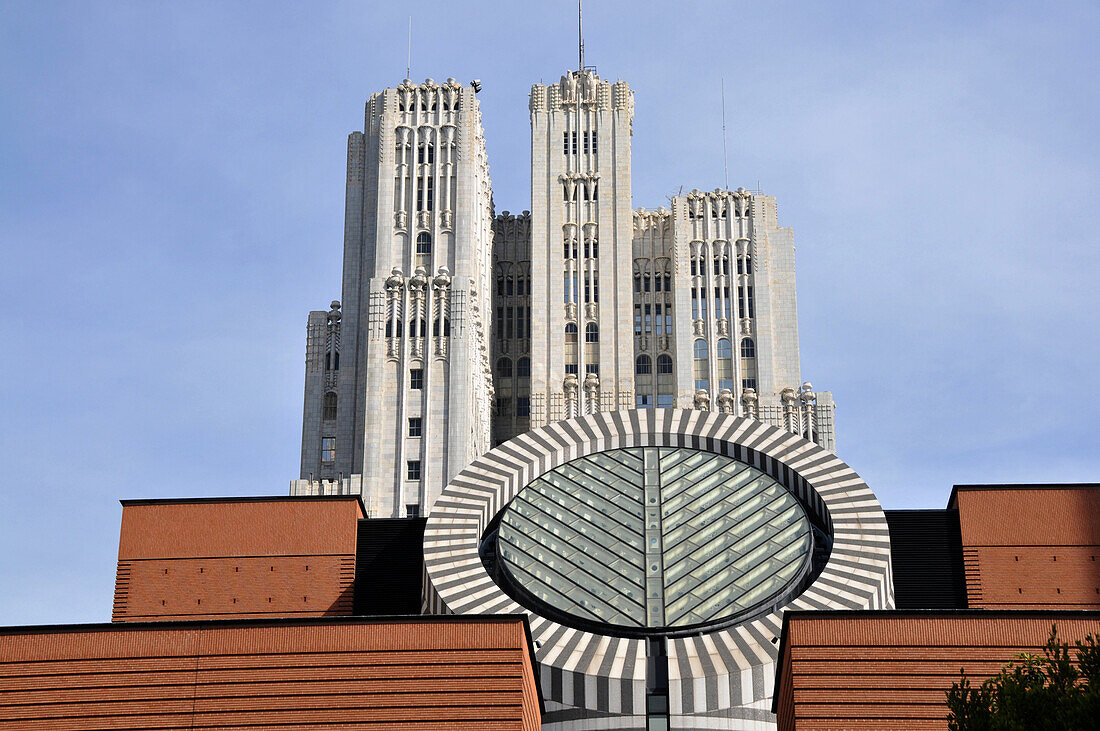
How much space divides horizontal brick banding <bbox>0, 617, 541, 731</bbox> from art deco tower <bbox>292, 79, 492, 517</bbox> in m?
64.3

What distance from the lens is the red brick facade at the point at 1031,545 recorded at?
161 feet

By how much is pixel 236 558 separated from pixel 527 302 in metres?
77.9

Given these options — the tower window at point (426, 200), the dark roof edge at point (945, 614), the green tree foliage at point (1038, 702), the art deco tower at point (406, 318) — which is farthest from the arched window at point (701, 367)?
the green tree foliage at point (1038, 702)

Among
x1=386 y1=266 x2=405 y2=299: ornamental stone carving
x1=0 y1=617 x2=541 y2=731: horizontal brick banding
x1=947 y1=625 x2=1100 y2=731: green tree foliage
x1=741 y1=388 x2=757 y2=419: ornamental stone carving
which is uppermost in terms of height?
x1=386 y1=266 x2=405 y2=299: ornamental stone carving

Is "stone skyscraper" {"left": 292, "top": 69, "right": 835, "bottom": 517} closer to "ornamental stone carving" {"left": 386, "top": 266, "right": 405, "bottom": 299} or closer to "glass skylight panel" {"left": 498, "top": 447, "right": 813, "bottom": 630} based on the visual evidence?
"ornamental stone carving" {"left": 386, "top": 266, "right": 405, "bottom": 299}

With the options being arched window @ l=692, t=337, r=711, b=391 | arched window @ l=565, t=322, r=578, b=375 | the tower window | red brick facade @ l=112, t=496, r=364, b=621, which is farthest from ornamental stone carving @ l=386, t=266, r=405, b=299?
red brick facade @ l=112, t=496, r=364, b=621

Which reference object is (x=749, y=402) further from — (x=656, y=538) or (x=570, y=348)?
(x=656, y=538)

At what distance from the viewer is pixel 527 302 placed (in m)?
128

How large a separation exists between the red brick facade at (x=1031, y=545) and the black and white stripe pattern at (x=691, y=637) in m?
3.61

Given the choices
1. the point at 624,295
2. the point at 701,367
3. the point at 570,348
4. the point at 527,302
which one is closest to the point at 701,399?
the point at 701,367

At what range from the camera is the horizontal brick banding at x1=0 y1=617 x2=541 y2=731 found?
35.7 meters

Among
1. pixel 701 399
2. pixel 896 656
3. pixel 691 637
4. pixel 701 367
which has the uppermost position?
pixel 701 367

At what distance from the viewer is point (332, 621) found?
121 feet

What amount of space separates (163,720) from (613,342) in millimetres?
88081
